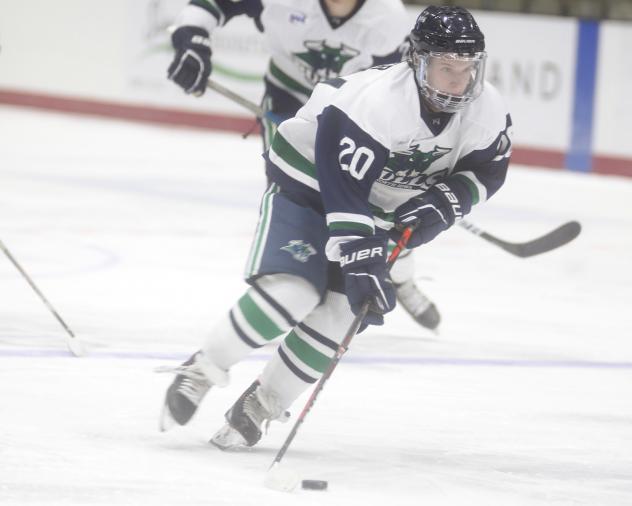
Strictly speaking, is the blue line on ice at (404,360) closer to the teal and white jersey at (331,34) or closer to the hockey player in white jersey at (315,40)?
the hockey player in white jersey at (315,40)

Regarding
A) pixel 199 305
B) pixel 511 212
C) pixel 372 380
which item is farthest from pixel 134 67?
pixel 372 380

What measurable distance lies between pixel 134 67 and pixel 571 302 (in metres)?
5.73

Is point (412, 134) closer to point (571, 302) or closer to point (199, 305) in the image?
point (199, 305)

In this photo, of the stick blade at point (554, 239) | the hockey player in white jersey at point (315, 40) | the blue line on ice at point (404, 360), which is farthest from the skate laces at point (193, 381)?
the stick blade at point (554, 239)

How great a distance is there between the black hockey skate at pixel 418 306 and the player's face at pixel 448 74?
4.79 feet

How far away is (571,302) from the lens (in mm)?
4406

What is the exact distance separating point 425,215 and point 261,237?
317 millimetres

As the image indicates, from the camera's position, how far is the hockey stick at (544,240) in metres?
3.87

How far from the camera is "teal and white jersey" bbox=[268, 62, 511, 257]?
2477 millimetres

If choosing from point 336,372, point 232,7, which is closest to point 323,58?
point 232,7

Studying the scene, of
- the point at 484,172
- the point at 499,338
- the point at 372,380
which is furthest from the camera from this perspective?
the point at 499,338

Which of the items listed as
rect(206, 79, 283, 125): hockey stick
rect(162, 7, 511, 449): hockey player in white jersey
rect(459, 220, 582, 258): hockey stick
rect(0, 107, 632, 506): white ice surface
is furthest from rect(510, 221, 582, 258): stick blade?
rect(162, 7, 511, 449): hockey player in white jersey

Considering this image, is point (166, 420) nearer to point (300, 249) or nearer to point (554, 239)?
point (300, 249)

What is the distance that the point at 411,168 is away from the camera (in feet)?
8.69
